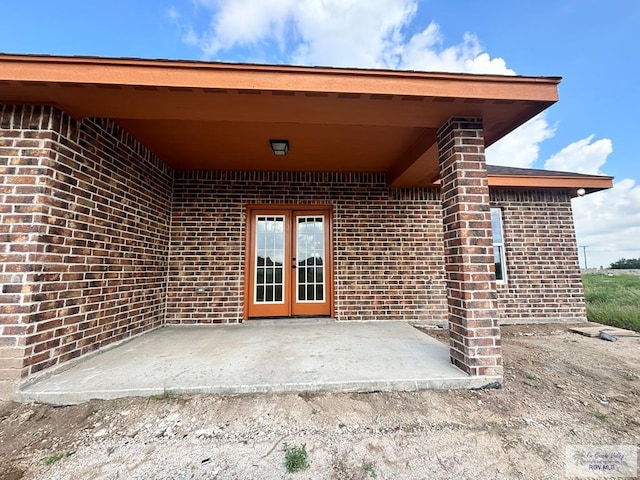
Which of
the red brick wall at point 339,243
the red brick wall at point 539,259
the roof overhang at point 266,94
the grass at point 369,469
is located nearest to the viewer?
the grass at point 369,469

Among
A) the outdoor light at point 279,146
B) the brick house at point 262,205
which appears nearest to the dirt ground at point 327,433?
the brick house at point 262,205

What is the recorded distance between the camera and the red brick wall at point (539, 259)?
4.73m

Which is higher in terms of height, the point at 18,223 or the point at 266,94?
the point at 266,94

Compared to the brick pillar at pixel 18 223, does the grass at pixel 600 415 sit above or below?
below

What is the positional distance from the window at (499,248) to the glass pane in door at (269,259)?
3.92 meters

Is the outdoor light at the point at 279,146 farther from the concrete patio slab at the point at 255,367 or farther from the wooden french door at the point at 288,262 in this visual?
the concrete patio slab at the point at 255,367

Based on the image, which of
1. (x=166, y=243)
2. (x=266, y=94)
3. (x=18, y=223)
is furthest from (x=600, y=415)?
(x=166, y=243)

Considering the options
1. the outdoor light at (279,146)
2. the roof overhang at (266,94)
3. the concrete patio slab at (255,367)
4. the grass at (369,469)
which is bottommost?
the grass at (369,469)

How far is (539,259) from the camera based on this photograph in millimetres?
4840

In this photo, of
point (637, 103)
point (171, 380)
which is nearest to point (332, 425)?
point (171, 380)

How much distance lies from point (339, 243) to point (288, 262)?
91cm

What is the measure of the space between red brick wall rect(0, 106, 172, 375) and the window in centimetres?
579

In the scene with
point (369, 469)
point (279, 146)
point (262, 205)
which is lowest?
point (369, 469)

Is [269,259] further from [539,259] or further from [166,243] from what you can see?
[539,259]
